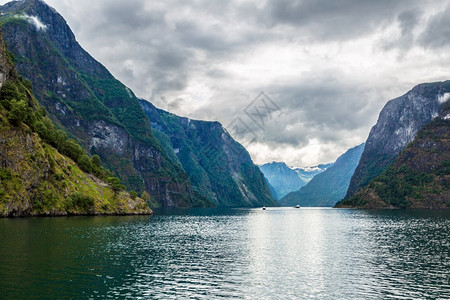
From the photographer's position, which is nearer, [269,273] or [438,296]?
[438,296]

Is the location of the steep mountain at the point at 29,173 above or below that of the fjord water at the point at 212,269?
above

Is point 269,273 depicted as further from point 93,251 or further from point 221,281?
point 93,251

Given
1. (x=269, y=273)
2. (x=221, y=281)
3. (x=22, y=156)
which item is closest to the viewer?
(x=221, y=281)

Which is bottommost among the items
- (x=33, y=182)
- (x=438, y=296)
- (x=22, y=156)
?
(x=438, y=296)

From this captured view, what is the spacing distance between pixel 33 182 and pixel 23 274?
125790 millimetres

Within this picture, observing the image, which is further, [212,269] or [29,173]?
[29,173]

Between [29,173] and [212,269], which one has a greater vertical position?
[29,173]

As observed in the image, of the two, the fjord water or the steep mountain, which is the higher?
the steep mountain

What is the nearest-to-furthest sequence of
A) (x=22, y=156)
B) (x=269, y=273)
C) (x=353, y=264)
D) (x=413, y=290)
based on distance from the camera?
(x=413, y=290) → (x=269, y=273) → (x=353, y=264) → (x=22, y=156)

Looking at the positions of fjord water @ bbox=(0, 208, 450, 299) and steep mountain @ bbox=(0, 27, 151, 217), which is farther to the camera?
steep mountain @ bbox=(0, 27, 151, 217)

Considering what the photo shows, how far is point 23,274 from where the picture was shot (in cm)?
4881

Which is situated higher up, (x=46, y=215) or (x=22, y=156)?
(x=22, y=156)

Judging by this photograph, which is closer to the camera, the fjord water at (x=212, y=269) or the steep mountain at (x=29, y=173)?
the fjord water at (x=212, y=269)

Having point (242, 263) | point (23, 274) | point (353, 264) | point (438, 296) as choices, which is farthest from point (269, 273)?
point (23, 274)
